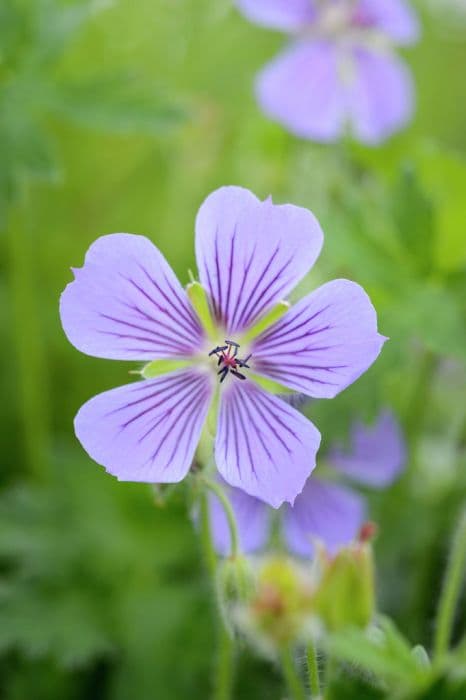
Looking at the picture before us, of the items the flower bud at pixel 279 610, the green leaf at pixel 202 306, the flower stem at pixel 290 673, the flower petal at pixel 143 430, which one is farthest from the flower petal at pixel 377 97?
the flower bud at pixel 279 610

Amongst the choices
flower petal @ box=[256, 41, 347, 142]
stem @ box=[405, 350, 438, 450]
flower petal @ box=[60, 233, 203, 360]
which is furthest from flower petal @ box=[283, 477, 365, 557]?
flower petal @ box=[256, 41, 347, 142]

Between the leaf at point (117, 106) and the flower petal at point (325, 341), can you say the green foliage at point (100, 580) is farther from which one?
the flower petal at point (325, 341)

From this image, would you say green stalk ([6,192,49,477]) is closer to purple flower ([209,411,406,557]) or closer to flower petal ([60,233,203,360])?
purple flower ([209,411,406,557])

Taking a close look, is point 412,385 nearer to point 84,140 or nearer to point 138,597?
point 138,597

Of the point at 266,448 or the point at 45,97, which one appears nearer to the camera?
the point at 266,448

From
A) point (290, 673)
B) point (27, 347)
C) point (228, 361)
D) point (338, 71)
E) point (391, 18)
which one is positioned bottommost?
point (290, 673)

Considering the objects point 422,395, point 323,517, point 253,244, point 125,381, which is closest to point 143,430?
point 253,244

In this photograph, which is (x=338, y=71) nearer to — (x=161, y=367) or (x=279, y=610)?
(x=161, y=367)
